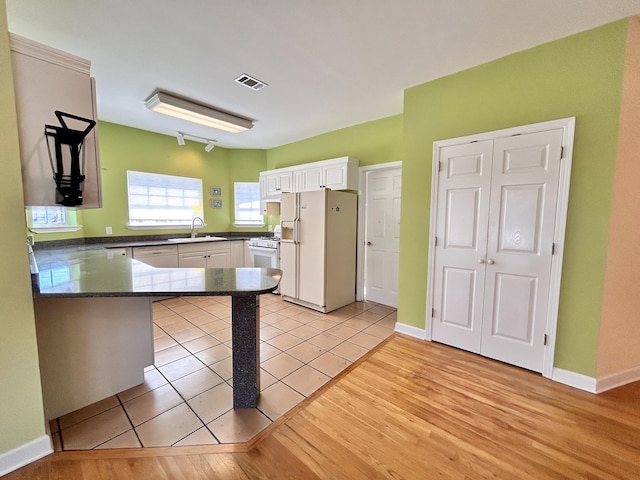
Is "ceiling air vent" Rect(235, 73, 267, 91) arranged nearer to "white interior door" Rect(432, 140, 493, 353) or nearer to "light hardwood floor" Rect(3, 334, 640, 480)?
"white interior door" Rect(432, 140, 493, 353)

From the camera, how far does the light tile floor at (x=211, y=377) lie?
1.60m

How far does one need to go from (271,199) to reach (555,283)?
4.12m

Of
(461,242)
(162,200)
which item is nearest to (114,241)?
(162,200)

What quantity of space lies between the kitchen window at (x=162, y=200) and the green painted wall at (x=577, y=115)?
4386 mm

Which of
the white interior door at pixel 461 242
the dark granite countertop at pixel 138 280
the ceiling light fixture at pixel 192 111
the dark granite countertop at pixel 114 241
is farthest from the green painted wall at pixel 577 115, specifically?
the dark granite countertop at pixel 114 241

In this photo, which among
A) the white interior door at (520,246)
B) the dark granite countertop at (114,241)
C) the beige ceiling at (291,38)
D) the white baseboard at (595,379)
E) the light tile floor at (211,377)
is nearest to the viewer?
the light tile floor at (211,377)

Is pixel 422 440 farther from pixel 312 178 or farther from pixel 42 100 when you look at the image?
pixel 312 178

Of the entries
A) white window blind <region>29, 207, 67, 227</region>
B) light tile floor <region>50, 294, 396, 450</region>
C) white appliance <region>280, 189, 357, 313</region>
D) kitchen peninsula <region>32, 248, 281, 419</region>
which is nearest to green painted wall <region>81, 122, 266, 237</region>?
white window blind <region>29, 207, 67, 227</region>

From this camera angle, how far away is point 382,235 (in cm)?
388

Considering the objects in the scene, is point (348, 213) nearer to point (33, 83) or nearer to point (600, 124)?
point (600, 124)

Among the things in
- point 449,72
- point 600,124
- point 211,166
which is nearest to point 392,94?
point 449,72

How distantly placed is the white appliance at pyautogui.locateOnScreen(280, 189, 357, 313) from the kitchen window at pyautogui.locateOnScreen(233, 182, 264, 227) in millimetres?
1691

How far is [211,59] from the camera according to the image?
7.48ft

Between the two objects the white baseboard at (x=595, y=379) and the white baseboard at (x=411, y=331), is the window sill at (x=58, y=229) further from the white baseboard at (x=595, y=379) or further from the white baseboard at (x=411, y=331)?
the white baseboard at (x=595, y=379)
